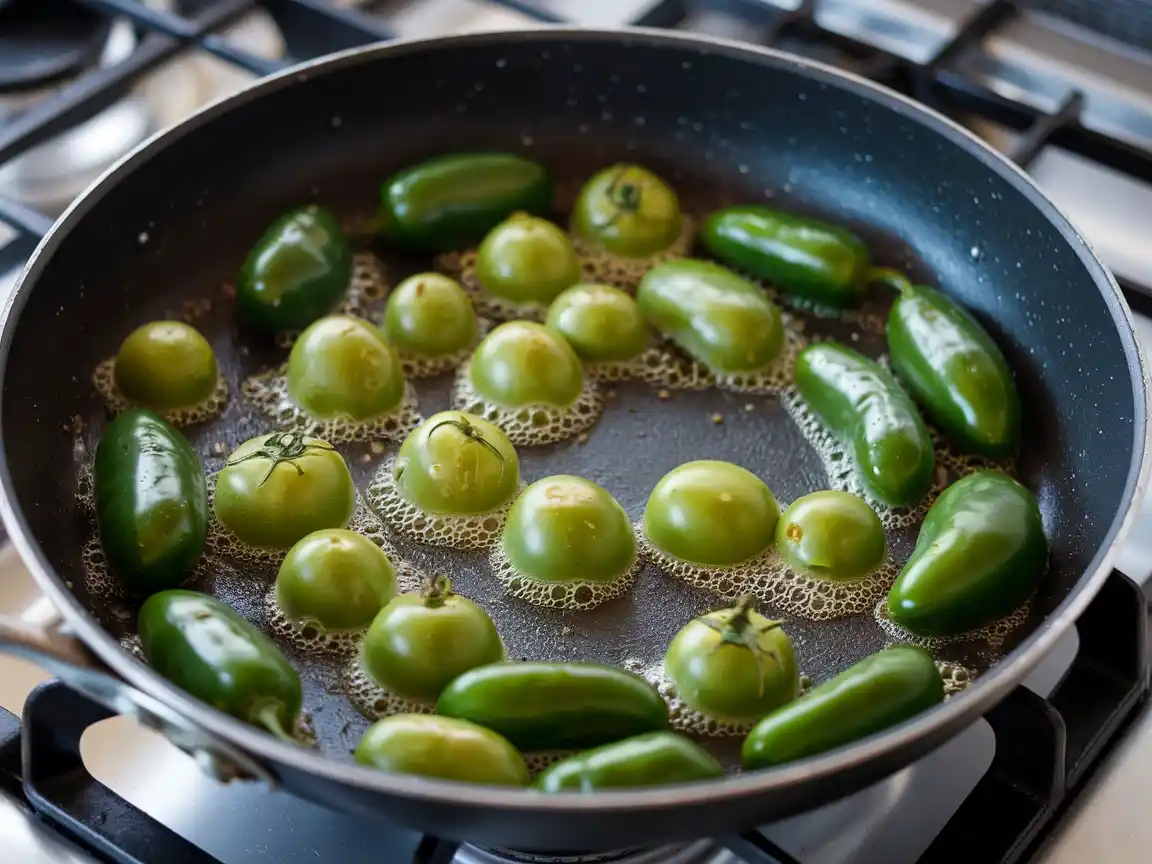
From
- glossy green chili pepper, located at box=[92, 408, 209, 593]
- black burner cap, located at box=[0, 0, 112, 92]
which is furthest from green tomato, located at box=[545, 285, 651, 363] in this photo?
black burner cap, located at box=[0, 0, 112, 92]

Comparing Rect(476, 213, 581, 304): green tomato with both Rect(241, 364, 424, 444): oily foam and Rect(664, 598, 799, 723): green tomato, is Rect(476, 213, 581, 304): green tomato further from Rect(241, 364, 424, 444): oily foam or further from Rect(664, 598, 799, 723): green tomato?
Rect(664, 598, 799, 723): green tomato

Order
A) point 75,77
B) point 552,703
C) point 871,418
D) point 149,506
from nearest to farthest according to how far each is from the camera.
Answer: point 552,703
point 149,506
point 871,418
point 75,77

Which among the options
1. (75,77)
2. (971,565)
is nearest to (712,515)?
(971,565)

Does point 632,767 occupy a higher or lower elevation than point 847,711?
lower

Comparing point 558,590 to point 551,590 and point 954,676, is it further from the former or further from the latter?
point 954,676

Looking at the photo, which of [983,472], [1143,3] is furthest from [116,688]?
[1143,3]

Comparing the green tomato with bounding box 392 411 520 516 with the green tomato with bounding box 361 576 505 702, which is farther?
the green tomato with bounding box 392 411 520 516

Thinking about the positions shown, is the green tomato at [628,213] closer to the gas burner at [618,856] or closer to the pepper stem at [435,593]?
the pepper stem at [435,593]
